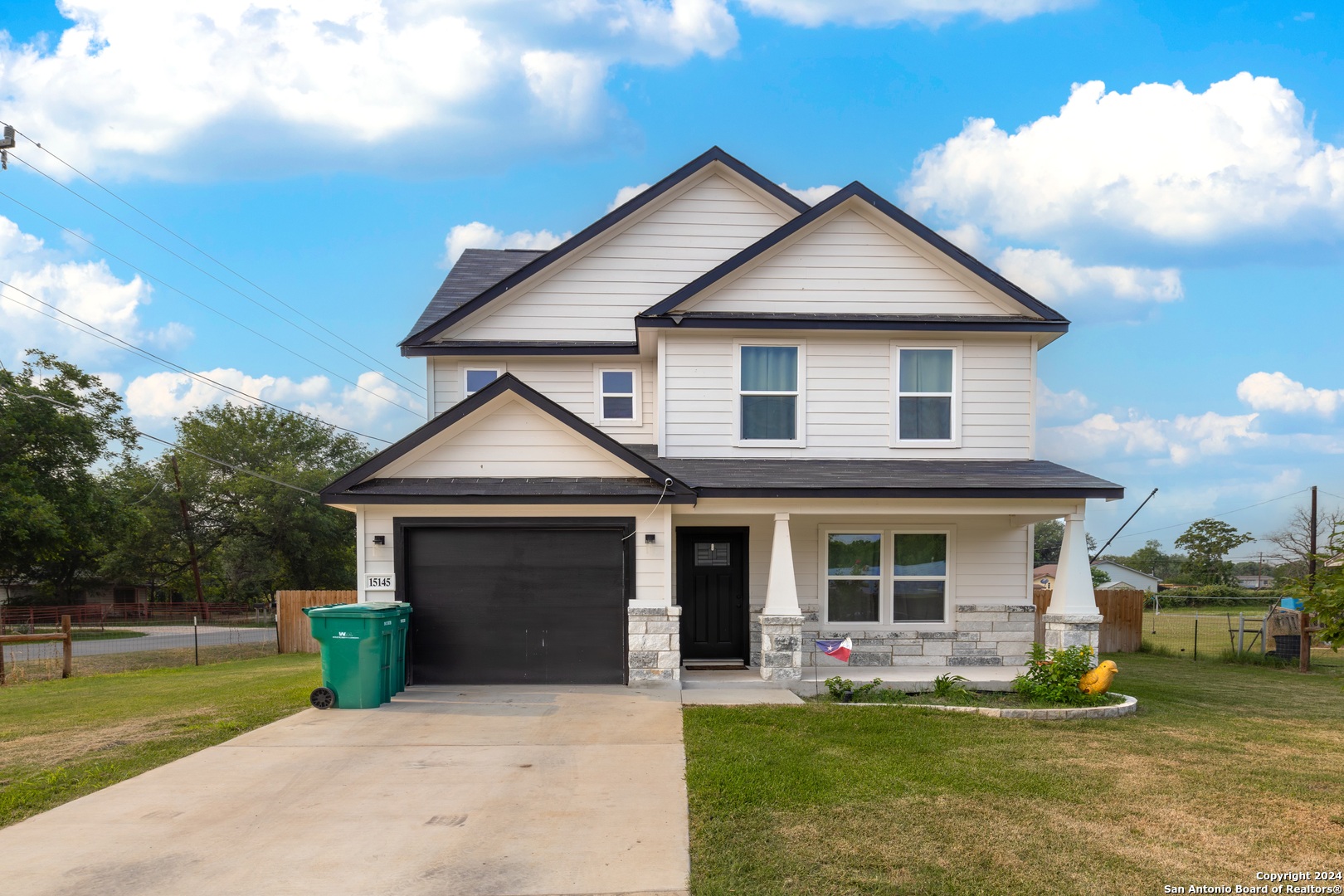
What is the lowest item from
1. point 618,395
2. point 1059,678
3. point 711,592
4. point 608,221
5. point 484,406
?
point 1059,678

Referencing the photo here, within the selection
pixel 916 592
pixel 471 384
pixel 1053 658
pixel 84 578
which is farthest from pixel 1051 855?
pixel 84 578

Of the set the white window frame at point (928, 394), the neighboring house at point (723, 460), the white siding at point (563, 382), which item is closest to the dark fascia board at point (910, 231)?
the neighboring house at point (723, 460)

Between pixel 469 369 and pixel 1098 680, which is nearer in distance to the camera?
pixel 1098 680

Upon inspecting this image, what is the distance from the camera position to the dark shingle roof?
15.1 metres

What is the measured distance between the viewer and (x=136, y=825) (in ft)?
19.9

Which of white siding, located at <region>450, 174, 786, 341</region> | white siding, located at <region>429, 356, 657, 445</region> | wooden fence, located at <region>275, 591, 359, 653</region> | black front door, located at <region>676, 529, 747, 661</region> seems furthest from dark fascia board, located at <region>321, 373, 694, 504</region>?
wooden fence, located at <region>275, 591, 359, 653</region>

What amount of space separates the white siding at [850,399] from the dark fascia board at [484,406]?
1.86m

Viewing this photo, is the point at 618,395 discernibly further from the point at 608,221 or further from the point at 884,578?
the point at 884,578

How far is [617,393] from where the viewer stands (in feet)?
46.8

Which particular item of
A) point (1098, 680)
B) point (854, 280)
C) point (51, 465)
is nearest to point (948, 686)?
point (1098, 680)

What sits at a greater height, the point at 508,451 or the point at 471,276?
the point at 471,276

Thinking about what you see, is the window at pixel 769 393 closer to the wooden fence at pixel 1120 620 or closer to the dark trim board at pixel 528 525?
the dark trim board at pixel 528 525

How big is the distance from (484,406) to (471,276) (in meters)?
5.99

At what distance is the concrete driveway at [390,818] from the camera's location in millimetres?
5129
